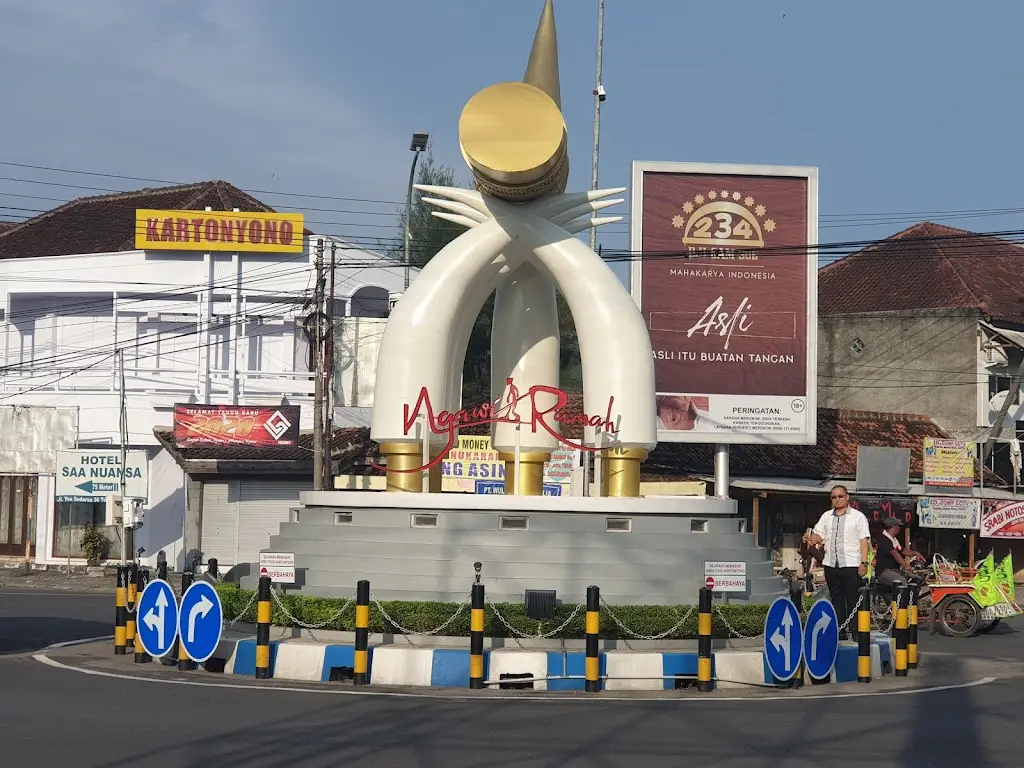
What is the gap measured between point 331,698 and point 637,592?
4.09 meters

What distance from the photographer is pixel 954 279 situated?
40.8 metres

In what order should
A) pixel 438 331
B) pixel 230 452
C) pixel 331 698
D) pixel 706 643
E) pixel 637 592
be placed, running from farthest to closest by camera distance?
pixel 230 452 < pixel 438 331 < pixel 637 592 < pixel 706 643 < pixel 331 698

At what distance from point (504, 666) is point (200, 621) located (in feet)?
9.67

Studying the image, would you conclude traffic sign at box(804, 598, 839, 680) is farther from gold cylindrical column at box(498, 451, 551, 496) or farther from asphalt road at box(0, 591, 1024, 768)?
gold cylindrical column at box(498, 451, 551, 496)

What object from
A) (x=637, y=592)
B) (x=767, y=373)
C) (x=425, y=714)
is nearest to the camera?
(x=425, y=714)

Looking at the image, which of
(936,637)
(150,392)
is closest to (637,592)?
(936,637)

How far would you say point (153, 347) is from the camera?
127ft

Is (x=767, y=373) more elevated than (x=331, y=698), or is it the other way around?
(x=767, y=373)

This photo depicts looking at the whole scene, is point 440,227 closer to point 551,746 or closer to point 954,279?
point 954,279

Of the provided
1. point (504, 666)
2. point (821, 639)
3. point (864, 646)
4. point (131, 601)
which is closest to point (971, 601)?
point (864, 646)

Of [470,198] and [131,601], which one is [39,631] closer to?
[131,601]

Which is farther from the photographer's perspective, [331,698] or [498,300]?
[498,300]

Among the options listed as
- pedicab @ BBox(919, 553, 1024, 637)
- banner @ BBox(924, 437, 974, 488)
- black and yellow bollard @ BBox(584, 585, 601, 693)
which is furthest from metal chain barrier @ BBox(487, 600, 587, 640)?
banner @ BBox(924, 437, 974, 488)

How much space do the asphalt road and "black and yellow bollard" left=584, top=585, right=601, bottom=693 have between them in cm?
87
